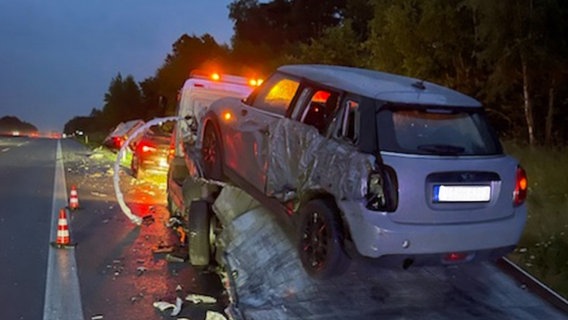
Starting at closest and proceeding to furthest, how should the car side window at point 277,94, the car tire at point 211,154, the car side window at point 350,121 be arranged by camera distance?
the car side window at point 350,121, the car side window at point 277,94, the car tire at point 211,154

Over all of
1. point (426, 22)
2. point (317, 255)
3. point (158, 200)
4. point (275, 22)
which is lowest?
point (158, 200)

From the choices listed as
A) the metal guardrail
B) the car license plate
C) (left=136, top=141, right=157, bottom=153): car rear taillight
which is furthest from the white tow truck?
(left=136, top=141, right=157, bottom=153): car rear taillight

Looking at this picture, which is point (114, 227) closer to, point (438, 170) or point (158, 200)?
point (158, 200)

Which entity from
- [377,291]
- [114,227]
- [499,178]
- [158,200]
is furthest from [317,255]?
[158,200]

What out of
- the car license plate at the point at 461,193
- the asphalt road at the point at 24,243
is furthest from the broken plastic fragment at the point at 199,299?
the car license plate at the point at 461,193

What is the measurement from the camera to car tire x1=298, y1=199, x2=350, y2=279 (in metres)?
5.65

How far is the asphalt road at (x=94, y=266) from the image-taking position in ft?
20.1

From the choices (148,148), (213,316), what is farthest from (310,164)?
Result: (148,148)

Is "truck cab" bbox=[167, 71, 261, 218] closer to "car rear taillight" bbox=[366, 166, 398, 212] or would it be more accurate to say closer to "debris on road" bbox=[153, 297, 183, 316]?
"debris on road" bbox=[153, 297, 183, 316]

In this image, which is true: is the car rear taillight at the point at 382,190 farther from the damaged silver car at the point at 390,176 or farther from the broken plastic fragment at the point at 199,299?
the broken plastic fragment at the point at 199,299

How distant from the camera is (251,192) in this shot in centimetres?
719

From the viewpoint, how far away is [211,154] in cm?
841

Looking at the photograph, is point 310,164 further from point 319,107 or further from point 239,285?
point 239,285

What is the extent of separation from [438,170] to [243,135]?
2749 mm
